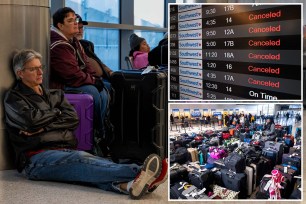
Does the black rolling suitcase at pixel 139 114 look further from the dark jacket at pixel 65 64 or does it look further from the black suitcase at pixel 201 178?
the black suitcase at pixel 201 178

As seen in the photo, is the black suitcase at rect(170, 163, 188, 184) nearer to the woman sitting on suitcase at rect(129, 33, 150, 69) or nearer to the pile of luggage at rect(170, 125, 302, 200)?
the pile of luggage at rect(170, 125, 302, 200)

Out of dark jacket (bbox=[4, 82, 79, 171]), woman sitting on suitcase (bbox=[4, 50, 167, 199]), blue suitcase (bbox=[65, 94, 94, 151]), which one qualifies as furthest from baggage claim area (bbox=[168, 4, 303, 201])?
blue suitcase (bbox=[65, 94, 94, 151])

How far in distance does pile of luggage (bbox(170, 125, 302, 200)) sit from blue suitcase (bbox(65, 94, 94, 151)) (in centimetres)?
196

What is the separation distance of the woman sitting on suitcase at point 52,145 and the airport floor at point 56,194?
0.16 ft

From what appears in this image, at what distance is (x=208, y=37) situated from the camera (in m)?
2.08

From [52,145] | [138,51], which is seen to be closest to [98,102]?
[52,145]

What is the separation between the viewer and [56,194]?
3.16m

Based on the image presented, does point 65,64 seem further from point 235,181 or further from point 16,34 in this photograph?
point 235,181

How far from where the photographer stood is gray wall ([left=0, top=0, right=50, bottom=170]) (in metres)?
3.79

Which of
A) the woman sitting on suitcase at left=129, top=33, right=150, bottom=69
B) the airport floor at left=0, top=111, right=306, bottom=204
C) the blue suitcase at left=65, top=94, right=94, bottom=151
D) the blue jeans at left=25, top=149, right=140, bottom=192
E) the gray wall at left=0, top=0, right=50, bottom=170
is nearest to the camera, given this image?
the airport floor at left=0, top=111, right=306, bottom=204

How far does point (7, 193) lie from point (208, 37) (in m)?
1.75

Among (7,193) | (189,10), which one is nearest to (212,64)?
(189,10)

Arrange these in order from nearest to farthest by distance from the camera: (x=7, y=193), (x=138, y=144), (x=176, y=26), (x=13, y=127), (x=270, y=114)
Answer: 1. (x=270, y=114)
2. (x=176, y=26)
3. (x=7, y=193)
4. (x=13, y=127)
5. (x=138, y=144)

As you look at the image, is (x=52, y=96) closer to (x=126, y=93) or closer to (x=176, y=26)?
(x=126, y=93)
